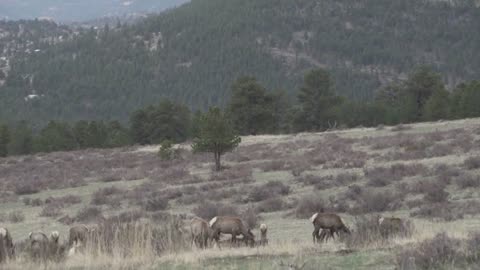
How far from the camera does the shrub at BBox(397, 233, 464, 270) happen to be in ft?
27.2

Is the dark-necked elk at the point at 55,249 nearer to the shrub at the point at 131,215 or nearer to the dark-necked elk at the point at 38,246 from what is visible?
the dark-necked elk at the point at 38,246

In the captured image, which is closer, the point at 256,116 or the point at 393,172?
the point at 393,172

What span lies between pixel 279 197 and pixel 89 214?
621cm

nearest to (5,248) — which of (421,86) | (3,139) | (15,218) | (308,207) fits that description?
(308,207)

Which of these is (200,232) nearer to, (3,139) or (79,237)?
(79,237)

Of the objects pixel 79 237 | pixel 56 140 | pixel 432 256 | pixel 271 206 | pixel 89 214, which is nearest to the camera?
pixel 432 256

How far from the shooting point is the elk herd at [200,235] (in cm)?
1099

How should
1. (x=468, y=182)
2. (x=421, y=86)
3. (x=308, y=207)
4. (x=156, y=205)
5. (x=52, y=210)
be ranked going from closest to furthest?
(x=308, y=207) → (x=468, y=182) → (x=156, y=205) → (x=52, y=210) → (x=421, y=86)

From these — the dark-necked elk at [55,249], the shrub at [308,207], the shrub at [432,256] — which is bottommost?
the shrub at [308,207]

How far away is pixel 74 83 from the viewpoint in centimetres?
19775

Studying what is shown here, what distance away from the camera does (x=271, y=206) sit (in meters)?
20.7

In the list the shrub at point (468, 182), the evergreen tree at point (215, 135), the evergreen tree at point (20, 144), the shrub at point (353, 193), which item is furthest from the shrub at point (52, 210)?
the evergreen tree at point (20, 144)

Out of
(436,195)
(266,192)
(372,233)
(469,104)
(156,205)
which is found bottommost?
(156,205)

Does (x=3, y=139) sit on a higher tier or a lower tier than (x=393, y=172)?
higher
